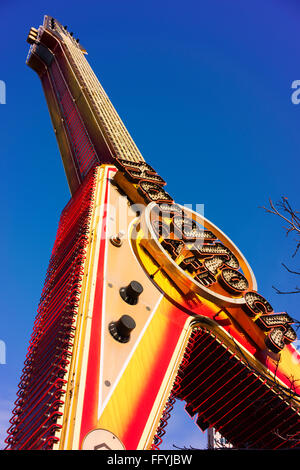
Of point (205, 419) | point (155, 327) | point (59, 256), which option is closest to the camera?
point (155, 327)

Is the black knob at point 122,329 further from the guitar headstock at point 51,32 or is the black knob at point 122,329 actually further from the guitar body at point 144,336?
the guitar headstock at point 51,32

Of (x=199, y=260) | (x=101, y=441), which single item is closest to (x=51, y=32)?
(x=199, y=260)

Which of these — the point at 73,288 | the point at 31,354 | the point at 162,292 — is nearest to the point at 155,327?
the point at 162,292

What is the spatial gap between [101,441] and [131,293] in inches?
202

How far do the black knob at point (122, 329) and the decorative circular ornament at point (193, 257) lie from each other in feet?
12.0

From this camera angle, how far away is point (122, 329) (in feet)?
41.7

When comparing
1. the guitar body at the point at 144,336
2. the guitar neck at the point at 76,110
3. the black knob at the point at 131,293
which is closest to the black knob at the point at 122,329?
the guitar body at the point at 144,336

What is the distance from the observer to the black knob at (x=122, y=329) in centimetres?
1267

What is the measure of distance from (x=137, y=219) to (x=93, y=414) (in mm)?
9837

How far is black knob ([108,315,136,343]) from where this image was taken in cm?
1267

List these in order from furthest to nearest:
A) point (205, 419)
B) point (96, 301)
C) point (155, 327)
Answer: point (205, 419), point (155, 327), point (96, 301)

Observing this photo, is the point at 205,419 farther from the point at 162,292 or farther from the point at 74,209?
the point at 74,209

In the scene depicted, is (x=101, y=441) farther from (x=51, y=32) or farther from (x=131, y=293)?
(x=51, y=32)

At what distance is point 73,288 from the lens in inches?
523
